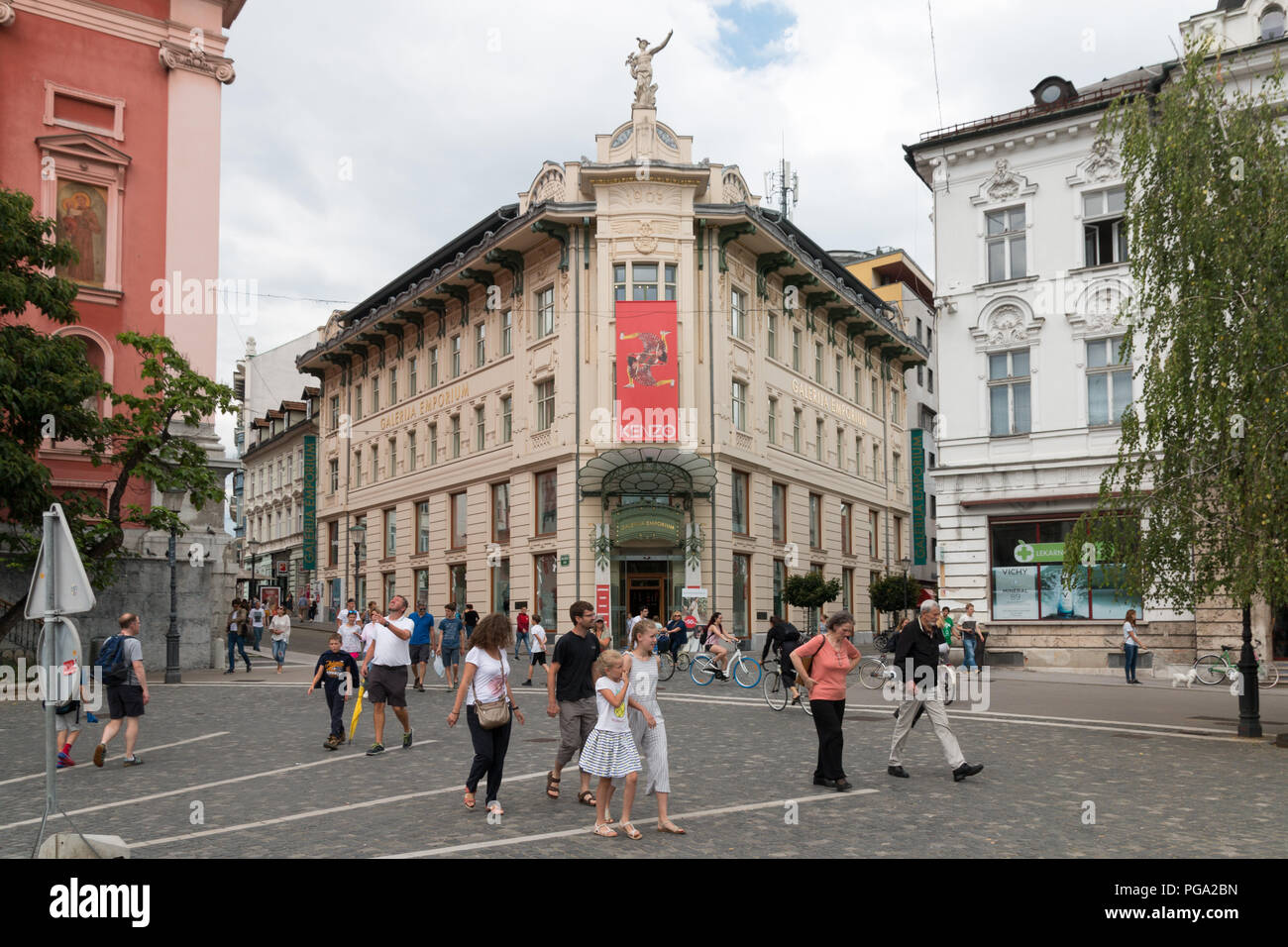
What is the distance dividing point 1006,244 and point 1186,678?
11.8 meters

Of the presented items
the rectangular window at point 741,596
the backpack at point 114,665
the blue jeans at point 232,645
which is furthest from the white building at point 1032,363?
the backpack at point 114,665

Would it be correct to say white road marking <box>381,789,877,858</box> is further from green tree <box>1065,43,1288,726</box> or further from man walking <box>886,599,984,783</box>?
green tree <box>1065,43,1288,726</box>

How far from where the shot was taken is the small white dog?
79.3 feet

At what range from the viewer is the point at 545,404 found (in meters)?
38.5

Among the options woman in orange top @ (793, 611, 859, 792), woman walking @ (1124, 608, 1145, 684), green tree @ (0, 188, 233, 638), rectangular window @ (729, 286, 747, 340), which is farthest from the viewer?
rectangular window @ (729, 286, 747, 340)

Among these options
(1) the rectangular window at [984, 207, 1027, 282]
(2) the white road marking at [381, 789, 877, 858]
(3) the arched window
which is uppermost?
(3) the arched window

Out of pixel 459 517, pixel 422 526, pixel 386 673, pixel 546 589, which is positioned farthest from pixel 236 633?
pixel 422 526

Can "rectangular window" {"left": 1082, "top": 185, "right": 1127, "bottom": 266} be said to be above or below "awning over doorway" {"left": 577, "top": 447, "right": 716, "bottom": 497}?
above

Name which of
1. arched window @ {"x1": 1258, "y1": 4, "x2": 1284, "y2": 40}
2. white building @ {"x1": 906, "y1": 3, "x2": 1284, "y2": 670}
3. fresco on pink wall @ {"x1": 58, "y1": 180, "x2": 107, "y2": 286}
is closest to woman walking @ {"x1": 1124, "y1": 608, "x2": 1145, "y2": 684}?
white building @ {"x1": 906, "y1": 3, "x2": 1284, "y2": 670}

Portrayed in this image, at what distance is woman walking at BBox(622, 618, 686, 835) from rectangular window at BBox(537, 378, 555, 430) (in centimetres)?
2871

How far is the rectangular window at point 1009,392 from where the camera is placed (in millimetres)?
29172

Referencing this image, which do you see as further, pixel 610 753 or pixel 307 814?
pixel 307 814

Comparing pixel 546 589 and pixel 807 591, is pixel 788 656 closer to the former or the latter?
pixel 807 591
